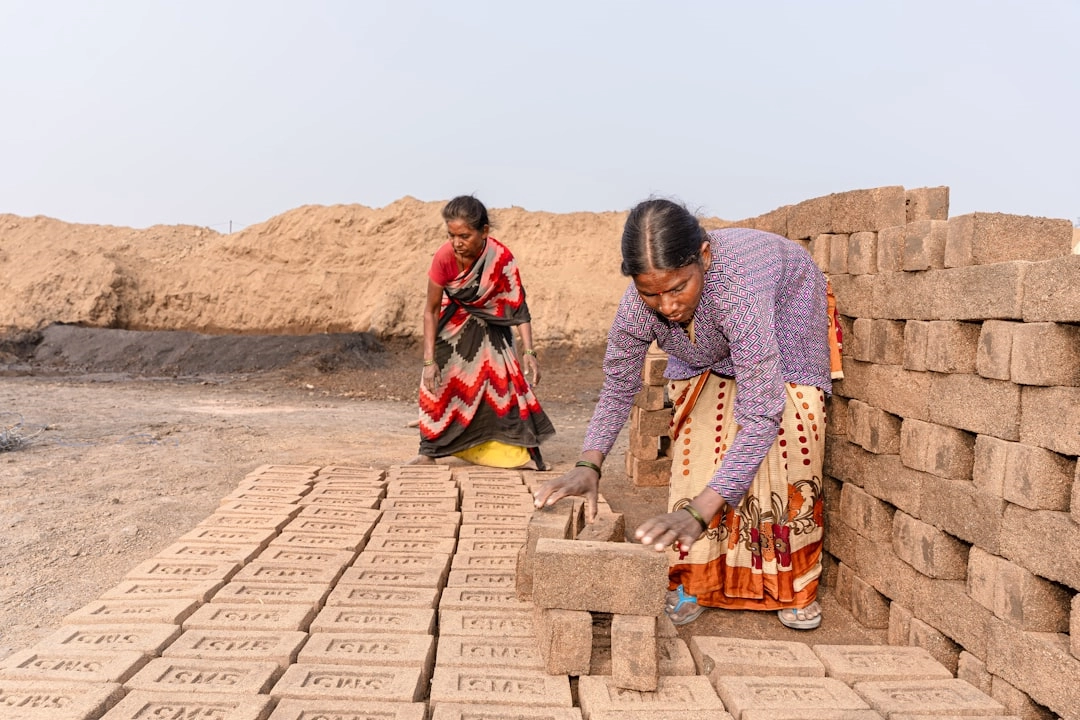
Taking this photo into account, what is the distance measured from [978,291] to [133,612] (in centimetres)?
317

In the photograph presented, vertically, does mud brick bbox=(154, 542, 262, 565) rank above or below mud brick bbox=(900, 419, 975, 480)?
below

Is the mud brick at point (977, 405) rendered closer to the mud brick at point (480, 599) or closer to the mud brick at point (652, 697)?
the mud brick at point (652, 697)

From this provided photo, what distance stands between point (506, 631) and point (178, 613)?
3.91 feet

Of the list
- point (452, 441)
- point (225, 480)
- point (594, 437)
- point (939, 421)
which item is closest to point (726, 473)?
point (594, 437)

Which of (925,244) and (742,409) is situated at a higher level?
(925,244)

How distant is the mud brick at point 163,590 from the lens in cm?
304

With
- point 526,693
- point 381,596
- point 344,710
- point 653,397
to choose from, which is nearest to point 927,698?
point 526,693

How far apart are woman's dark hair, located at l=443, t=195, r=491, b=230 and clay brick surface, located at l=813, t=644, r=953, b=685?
330cm

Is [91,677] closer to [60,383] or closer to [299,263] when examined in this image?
[60,383]

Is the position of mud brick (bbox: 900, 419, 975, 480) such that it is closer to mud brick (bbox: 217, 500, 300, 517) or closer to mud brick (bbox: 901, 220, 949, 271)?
mud brick (bbox: 901, 220, 949, 271)

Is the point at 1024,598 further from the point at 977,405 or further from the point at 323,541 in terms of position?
the point at 323,541

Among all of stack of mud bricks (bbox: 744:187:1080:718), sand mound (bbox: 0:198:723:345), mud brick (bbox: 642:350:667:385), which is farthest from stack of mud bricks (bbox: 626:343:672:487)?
sand mound (bbox: 0:198:723:345)

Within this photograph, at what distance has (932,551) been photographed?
110 inches

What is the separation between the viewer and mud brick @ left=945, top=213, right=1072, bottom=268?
2629mm
